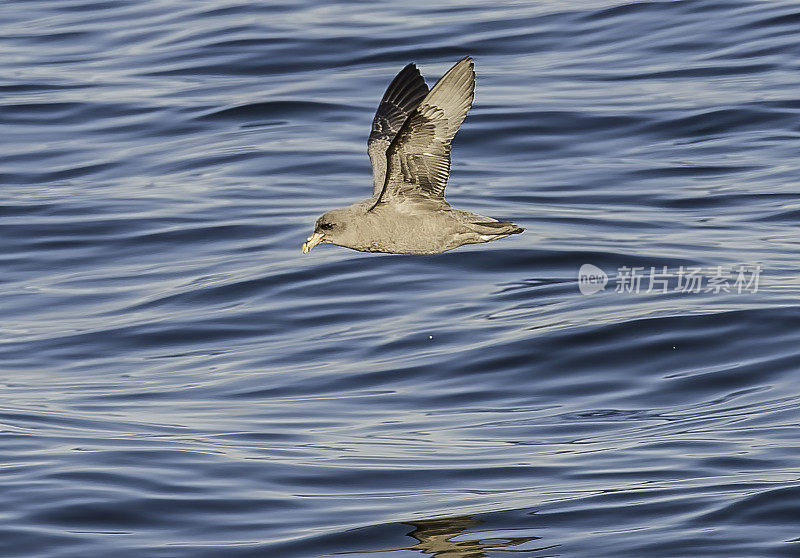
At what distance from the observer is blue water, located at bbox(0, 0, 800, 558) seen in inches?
387

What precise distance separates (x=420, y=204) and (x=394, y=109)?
1.40m

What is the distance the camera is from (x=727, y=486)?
9789 mm

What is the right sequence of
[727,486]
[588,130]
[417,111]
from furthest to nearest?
[588,130], [727,486], [417,111]

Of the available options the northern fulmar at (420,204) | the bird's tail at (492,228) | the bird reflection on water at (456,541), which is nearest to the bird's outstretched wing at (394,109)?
the northern fulmar at (420,204)

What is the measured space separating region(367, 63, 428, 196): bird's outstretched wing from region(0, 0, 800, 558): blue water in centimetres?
232

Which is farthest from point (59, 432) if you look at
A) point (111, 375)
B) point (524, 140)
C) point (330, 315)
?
point (524, 140)

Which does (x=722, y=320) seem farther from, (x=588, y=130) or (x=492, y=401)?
(x=588, y=130)

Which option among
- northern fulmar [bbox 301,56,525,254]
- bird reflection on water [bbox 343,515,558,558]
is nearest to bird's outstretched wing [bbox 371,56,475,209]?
northern fulmar [bbox 301,56,525,254]

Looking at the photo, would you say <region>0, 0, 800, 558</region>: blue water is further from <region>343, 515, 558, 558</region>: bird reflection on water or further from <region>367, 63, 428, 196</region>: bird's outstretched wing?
<region>367, 63, 428, 196</region>: bird's outstretched wing

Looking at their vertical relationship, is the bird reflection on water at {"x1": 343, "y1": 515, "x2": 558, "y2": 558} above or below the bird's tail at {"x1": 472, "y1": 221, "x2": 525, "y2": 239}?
below

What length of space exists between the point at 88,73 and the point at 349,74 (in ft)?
12.3

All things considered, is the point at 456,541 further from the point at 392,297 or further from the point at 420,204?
the point at 392,297

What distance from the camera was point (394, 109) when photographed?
976cm

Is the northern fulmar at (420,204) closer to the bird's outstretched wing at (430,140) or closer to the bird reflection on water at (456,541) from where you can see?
the bird's outstretched wing at (430,140)
